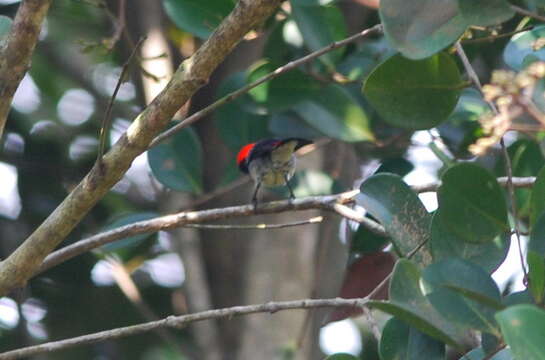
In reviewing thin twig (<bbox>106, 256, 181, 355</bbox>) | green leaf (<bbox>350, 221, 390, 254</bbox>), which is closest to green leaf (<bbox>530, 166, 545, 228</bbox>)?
green leaf (<bbox>350, 221, 390, 254</bbox>)

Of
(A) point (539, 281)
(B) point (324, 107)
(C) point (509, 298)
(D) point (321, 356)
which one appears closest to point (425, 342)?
(C) point (509, 298)

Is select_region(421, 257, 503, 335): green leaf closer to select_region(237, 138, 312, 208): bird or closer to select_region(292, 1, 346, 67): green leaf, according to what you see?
select_region(292, 1, 346, 67): green leaf

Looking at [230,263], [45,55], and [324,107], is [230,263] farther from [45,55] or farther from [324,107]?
[45,55]

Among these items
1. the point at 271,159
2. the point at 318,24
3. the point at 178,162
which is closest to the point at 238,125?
the point at 271,159

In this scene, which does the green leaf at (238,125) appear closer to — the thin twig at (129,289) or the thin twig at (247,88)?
the thin twig at (129,289)

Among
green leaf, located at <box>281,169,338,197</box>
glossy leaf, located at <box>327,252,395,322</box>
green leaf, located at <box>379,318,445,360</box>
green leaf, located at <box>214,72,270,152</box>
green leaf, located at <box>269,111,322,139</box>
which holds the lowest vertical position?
glossy leaf, located at <box>327,252,395,322</box>

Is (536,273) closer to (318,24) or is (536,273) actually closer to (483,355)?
(483,355)

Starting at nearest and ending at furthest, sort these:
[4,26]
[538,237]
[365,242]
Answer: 1. [538,237]
2. [4,26]
3. [365,242]

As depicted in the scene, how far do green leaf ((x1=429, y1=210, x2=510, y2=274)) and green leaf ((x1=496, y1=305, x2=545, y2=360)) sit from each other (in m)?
0.50

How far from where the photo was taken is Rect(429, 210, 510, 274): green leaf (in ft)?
5.96

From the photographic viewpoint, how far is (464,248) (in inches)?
72.1

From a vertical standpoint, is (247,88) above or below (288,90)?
above

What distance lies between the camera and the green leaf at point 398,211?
1.97 meters

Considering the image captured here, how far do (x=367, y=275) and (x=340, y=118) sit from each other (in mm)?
614
